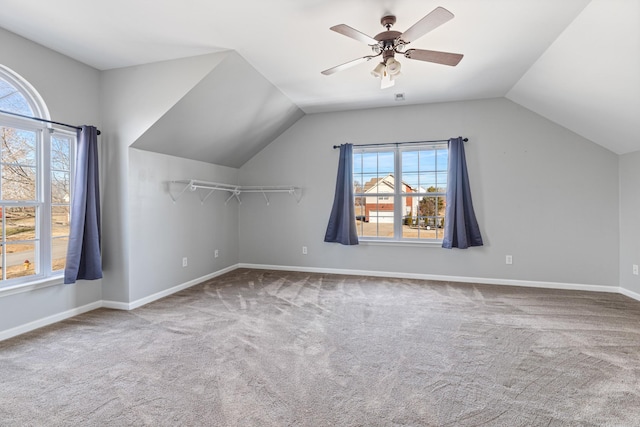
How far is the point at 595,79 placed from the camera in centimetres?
303

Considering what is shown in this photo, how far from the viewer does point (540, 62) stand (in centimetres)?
331

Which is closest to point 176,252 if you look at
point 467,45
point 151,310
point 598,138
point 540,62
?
point 151,310

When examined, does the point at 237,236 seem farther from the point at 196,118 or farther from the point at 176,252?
the point at 196,118

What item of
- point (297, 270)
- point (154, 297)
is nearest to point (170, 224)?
point (154, 297)

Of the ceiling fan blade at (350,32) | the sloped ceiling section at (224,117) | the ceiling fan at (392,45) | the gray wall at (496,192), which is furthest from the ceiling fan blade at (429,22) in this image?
the gray wall at (496,192)

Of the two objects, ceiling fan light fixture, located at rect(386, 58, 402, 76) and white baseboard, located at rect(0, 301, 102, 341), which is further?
white baseboard, located at rect(0, 301, 102, 341)

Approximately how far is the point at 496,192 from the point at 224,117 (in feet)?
12.8

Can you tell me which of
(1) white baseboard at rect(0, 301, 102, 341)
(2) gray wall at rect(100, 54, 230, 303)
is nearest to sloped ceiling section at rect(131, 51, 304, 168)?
(2) gray wall at rect(100, 54, 230, 303)

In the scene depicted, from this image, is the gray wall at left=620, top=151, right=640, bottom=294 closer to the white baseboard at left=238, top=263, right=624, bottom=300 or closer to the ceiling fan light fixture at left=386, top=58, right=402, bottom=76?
the white baseboard at left=238, top=263, right=624, bottom=300

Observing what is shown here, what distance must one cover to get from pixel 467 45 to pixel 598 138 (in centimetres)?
244

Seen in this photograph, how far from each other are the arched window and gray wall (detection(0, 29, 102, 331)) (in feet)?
0.38

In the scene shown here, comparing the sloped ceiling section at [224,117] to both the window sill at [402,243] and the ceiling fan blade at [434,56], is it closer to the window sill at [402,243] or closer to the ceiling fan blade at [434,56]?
the ceiling fan blade at [434,56]

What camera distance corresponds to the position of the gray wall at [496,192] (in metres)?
4.23

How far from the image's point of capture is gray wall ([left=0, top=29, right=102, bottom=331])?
2820 millimetres
